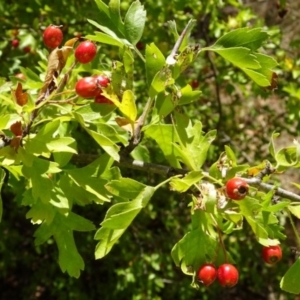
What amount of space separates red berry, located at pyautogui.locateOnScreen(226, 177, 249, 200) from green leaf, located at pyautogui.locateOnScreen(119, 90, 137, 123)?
279 mm

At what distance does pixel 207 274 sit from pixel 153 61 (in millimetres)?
503

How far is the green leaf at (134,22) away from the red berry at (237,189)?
45cm

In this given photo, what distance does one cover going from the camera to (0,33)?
2.82 m

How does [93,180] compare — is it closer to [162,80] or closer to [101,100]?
[101,100]

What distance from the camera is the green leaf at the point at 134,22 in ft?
4.73

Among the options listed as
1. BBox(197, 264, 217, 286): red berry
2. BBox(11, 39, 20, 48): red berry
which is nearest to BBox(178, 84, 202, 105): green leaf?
BBox(197, 264, 217, 286): red berry

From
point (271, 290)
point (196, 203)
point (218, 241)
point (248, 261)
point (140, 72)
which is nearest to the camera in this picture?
point (196, 203)

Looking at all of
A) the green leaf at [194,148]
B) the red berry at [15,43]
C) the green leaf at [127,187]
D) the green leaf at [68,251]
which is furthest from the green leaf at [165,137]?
the red berry at [15,43]

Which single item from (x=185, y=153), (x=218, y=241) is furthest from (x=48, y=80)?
(x=218, y=241)

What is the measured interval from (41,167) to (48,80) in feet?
0.65

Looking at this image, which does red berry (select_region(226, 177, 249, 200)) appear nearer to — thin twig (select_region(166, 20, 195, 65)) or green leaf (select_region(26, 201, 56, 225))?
thin twig (select_region(166, 20, 195, 65))

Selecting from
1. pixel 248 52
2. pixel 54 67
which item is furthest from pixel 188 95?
pixel 54 67

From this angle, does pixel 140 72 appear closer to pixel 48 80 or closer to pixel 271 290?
pixel 48 80

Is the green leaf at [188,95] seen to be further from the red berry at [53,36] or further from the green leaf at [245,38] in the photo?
the red berry at [53,36]
